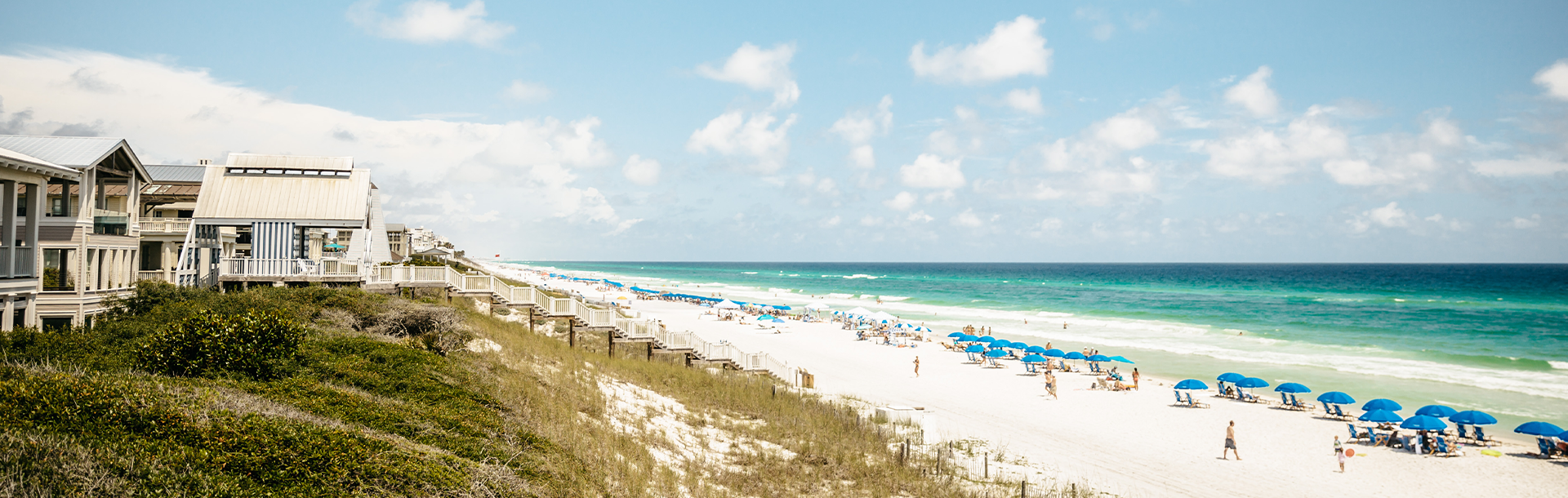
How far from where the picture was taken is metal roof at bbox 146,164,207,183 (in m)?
28.9

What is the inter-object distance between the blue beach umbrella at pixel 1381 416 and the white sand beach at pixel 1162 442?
0.85 meters

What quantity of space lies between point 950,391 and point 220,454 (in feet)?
76.1

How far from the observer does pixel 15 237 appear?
12.2 m

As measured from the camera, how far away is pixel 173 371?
28.4ft

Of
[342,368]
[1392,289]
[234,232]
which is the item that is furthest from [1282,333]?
[1392,289]

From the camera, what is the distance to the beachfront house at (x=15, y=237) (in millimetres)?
11953

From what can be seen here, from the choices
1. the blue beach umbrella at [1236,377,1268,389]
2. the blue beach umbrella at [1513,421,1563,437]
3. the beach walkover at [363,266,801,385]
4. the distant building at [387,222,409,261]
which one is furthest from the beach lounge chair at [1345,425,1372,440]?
the distant building at [387,222,409,261]

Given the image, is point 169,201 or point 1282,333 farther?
point 1282,333

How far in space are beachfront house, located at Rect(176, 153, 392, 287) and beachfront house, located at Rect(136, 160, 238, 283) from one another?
651mm

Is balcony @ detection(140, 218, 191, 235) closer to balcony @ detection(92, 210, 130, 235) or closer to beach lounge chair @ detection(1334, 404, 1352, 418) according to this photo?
balcony @ detection(92, 210, 130, 235)

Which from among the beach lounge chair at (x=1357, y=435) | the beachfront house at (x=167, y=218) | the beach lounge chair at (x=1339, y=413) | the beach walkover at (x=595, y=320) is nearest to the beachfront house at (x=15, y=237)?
the beachfront house at (x=167, y=218)

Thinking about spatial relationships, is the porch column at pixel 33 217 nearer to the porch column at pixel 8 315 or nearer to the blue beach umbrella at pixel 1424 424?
the porch column at pixel 8 315

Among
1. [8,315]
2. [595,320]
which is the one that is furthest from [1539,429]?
[8,315]

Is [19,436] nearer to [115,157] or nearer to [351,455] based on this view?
[351,455]
